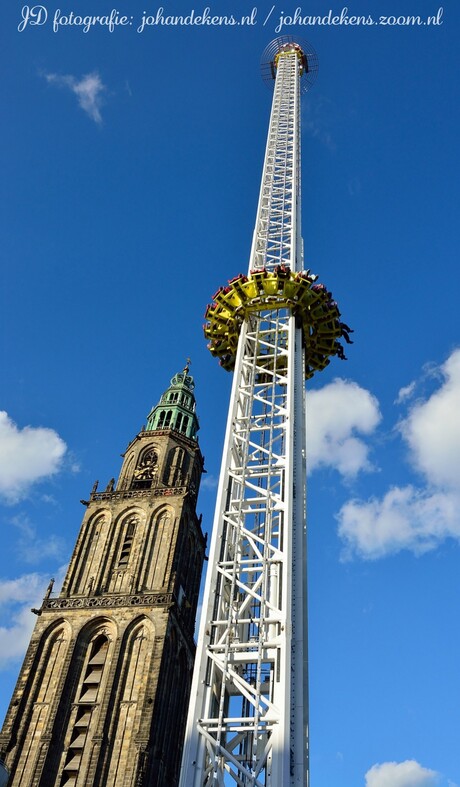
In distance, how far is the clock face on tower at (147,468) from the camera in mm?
70688

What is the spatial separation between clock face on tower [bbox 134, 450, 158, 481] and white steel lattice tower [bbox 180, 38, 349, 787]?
3145 cm

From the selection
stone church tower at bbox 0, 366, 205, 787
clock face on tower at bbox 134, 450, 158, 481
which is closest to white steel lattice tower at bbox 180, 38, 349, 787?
stone church tower at bbox 0, 366, 205, 787

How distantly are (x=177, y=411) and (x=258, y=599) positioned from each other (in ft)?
175

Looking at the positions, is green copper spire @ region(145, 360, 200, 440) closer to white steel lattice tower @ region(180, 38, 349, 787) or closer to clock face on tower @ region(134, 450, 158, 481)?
clock face on tower @ region(134, 450, 158, 481)

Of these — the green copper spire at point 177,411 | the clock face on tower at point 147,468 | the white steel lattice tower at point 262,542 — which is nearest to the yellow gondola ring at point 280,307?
the white steel lattice tower at point 262,542

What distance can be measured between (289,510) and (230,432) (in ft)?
17.2

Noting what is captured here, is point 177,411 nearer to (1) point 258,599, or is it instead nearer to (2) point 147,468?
(2) point 147,468

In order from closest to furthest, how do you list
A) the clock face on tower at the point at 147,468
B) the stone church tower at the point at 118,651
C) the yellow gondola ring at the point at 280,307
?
the yellow gondola ring at the point at 280,307 → the stone church tower at the point at 118,651 → the clock face on tower at the point at 147,468

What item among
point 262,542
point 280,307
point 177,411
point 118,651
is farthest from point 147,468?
point 262,542

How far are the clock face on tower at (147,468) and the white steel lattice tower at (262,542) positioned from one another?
31.4m

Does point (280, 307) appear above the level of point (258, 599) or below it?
above

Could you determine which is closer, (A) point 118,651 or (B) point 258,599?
(B) point 258,599

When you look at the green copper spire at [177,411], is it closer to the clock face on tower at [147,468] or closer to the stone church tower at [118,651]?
the clock face on tower at [147,468]

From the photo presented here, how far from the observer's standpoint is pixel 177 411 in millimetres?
79250
